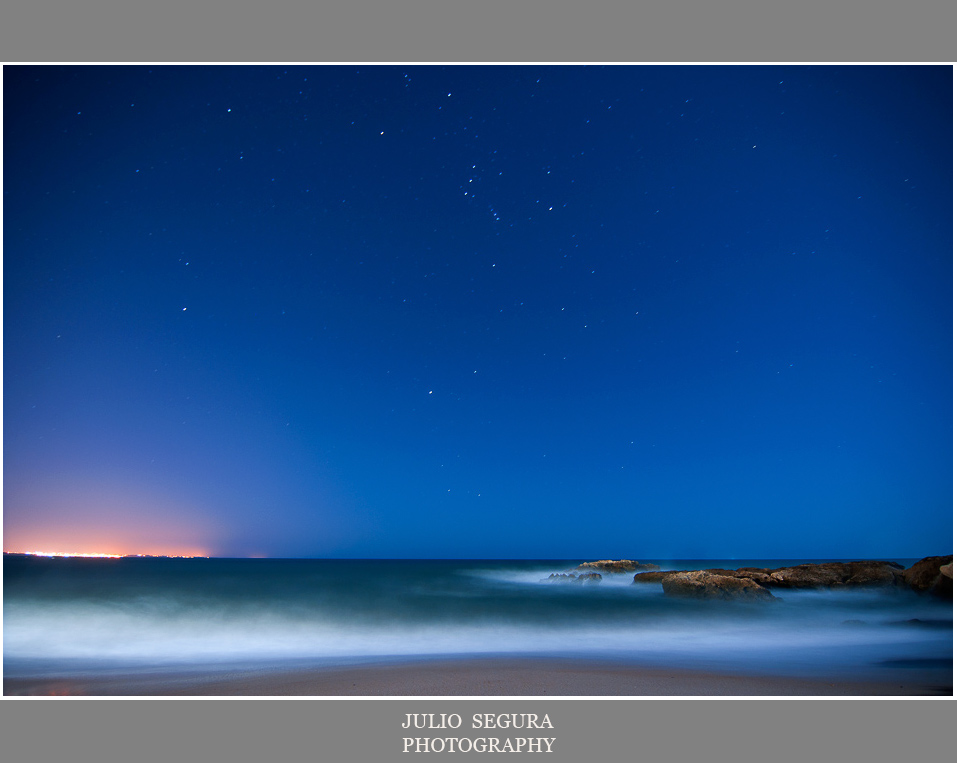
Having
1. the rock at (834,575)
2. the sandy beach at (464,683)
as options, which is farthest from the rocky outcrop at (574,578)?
the sandy beach at (464,683)

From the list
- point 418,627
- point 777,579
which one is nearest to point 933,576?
point 777,579

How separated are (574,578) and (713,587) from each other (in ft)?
9.98

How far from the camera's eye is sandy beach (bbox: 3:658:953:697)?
4043 millimetres

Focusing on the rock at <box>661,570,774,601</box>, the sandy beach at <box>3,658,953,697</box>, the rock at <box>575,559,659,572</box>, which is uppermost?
the rock at <box>575,559,659,572</box>

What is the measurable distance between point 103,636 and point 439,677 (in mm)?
3782

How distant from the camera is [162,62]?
144 inches

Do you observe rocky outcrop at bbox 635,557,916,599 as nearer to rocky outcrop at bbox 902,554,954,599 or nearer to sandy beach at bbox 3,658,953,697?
rocky outcrop at bbox 902,554,954,599

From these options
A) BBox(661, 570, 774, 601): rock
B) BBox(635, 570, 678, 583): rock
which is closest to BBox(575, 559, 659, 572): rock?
BBox(635, 570, 678, 583): rock

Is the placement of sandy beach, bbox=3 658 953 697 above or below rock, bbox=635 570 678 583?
below

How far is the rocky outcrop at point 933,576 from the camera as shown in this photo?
20.6ft

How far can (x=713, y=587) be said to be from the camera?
24.2 feet

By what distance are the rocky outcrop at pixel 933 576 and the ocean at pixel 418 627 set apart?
6.7 inches

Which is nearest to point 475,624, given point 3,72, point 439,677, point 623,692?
point 439,677

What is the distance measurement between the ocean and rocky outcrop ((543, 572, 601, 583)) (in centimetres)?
163
